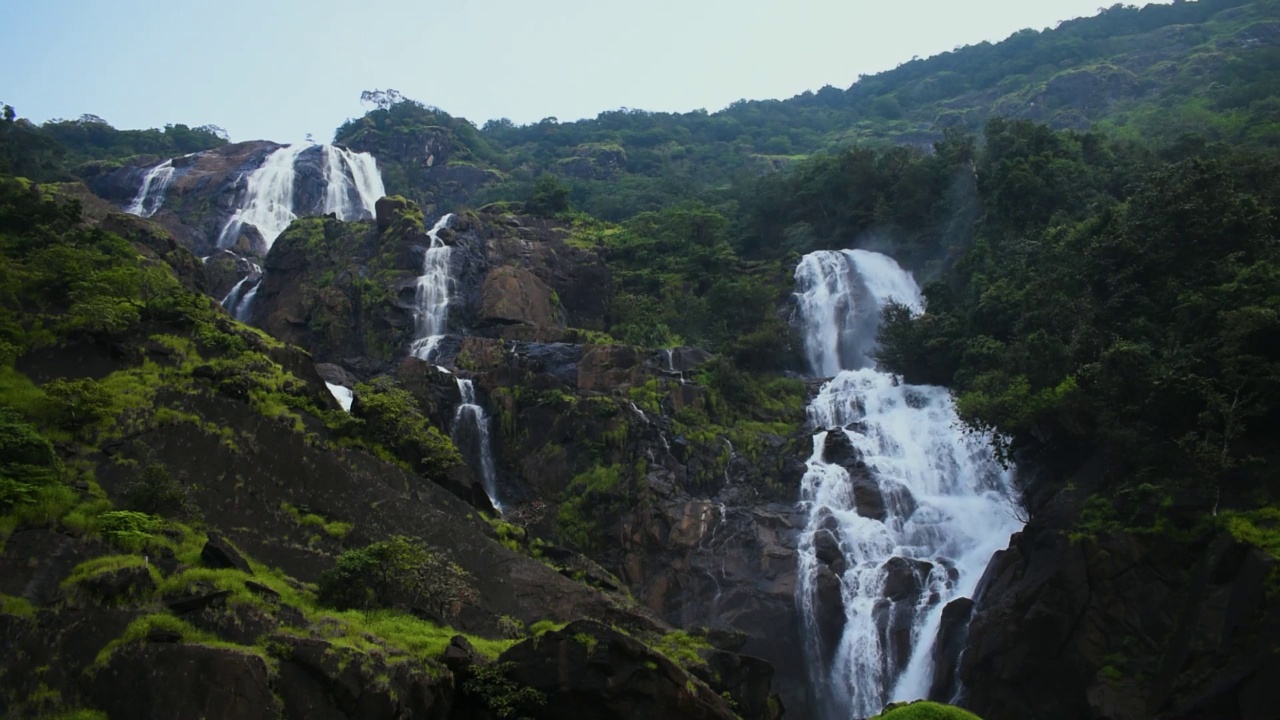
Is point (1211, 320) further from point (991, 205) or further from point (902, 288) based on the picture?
point (902, 288)

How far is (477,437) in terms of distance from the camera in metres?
31.9

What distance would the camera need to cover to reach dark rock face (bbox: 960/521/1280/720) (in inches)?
694

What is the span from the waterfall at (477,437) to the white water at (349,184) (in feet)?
111

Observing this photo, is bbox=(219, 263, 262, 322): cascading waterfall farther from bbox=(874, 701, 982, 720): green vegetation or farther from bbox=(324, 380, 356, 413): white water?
bbox=(874, 701, 982, 720): green vegetation

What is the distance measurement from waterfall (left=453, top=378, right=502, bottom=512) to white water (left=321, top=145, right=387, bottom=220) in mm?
33968

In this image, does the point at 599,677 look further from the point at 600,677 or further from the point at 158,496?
the point at 158,496

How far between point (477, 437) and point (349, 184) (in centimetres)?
3949

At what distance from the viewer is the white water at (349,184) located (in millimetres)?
62812

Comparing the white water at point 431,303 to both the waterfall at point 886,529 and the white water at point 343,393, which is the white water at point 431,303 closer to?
the white water at point 343,393

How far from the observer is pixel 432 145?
78.2 m

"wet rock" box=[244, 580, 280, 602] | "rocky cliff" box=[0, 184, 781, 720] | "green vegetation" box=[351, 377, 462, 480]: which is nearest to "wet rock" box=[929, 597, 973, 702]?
"rocky cliff" box=[0, 184, 781, 720]

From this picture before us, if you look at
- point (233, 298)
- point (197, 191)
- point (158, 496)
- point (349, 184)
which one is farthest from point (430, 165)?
point (158, 496)

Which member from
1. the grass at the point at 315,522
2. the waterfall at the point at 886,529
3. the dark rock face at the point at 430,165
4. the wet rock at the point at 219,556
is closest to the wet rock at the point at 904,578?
the waterfall at the point at 886,529

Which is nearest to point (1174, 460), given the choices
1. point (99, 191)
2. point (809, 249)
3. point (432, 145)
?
point (809, 249)
